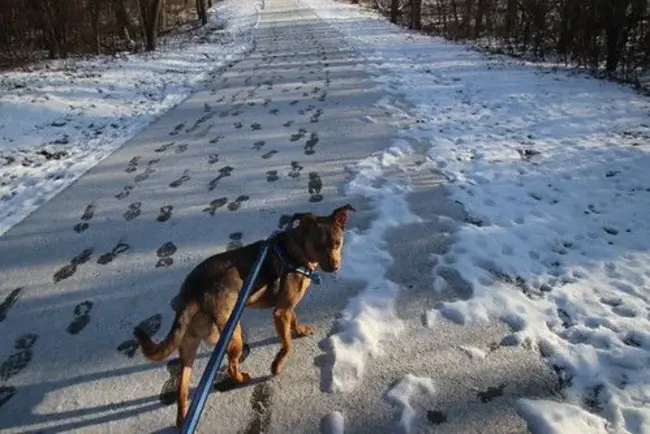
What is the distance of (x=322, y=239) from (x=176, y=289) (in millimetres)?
1644

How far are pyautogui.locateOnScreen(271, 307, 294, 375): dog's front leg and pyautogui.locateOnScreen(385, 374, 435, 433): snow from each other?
2.28ft

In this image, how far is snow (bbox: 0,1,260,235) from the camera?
6.76 m

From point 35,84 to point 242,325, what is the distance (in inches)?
403

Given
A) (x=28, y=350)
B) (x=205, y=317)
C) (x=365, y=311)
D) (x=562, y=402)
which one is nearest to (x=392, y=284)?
(x=365, y=311)

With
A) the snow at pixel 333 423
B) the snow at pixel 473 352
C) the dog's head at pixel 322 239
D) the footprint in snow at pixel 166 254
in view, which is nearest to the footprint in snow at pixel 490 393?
the snow at pixel 473 352

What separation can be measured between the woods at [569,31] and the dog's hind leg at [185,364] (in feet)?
35.7

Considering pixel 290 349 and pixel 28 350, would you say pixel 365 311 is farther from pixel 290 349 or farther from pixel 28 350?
pixel 28 350

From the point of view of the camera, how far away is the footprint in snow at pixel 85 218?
517cm

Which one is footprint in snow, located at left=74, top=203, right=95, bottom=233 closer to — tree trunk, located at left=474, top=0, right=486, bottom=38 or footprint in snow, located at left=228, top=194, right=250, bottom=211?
footprint in snow, located at left=228, top=194, right=250, bottom=211

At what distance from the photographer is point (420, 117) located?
8.36m

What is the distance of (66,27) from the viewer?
17.1 m

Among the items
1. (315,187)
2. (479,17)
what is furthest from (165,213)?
(479,17)

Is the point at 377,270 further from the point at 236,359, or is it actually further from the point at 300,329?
the point at 236,359

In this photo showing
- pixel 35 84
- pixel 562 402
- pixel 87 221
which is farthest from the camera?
pixel 35 84
